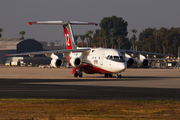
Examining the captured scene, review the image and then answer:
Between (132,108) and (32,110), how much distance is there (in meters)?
4.70

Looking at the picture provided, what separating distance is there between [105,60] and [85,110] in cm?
2942

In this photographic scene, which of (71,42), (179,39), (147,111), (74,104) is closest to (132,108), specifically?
(147,111)

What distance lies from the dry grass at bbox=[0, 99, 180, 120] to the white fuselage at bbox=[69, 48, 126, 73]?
24644mm

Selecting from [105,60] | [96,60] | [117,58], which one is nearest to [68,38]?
[96,60]

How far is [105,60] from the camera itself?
44469 millimetres

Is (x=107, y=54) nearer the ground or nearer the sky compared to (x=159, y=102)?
nearer the sky

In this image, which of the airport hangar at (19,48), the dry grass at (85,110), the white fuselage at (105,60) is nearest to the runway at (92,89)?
the dry grass at (85,110)

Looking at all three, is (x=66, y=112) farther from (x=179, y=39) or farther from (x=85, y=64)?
(x=179, y=39)

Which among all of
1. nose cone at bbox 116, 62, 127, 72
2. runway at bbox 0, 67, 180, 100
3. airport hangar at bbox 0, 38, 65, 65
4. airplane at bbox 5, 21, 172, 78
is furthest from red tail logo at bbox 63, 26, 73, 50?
airport hangar at bbox 0, 38, 65, 65

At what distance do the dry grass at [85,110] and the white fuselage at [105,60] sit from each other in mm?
24644

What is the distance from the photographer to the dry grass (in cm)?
1331

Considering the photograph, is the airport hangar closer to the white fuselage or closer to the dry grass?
the white fuselage

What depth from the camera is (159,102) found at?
58.6 ft

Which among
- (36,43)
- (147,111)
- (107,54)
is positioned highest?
(36,43)
